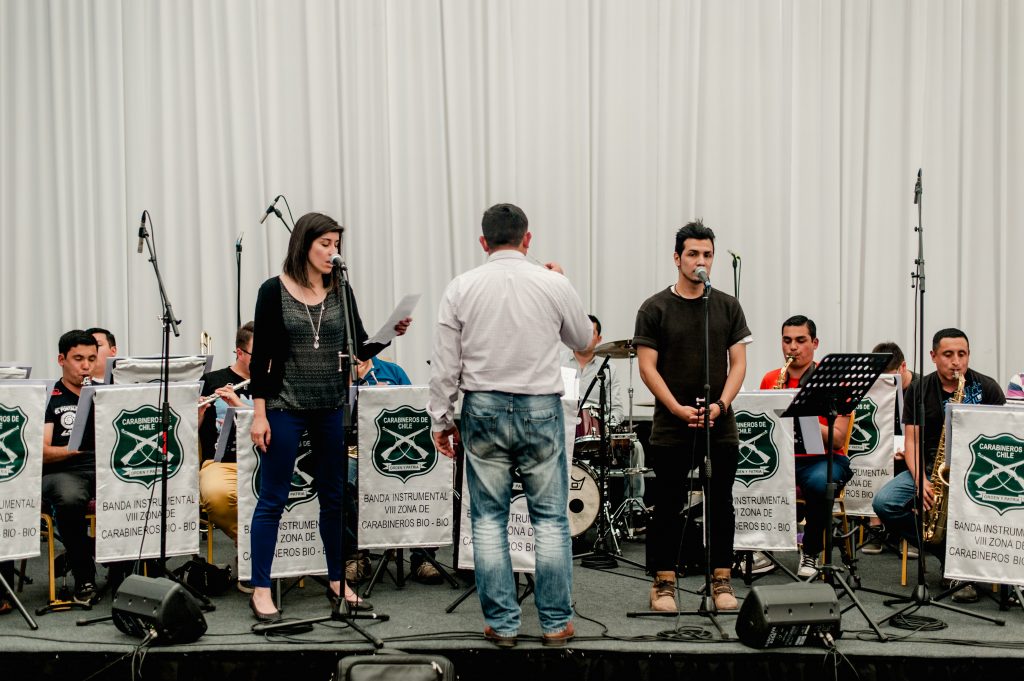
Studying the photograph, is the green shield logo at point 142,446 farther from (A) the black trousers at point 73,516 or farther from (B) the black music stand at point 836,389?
(B) the black music stand at point 836,389

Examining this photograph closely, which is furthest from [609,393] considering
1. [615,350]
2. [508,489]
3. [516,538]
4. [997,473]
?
[508,489]

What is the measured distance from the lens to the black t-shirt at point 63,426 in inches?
185

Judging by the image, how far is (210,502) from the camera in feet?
15.2

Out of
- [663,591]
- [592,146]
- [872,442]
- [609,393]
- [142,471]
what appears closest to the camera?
[663,591]

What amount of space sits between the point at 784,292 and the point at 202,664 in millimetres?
5355

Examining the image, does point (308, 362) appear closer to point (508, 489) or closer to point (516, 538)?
point (508, 489)

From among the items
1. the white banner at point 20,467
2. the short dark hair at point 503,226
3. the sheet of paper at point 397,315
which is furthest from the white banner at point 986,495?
the white banner at point 20,467

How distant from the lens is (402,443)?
4.59 metres

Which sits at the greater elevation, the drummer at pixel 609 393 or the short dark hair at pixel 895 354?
the short dark hair at pixel 895 354

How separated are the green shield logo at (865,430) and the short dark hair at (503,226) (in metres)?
2.45

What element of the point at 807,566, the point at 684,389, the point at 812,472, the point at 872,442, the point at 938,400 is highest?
the point at 684,389

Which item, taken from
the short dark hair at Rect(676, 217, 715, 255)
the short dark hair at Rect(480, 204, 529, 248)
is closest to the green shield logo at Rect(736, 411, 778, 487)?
the short dark hair at Rect(676, 217, 715, 255)

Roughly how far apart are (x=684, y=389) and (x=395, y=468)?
1.35 metres

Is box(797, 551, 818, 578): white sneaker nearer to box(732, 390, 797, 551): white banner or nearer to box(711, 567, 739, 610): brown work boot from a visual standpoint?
box(732, 390, 797, 551): white banner
